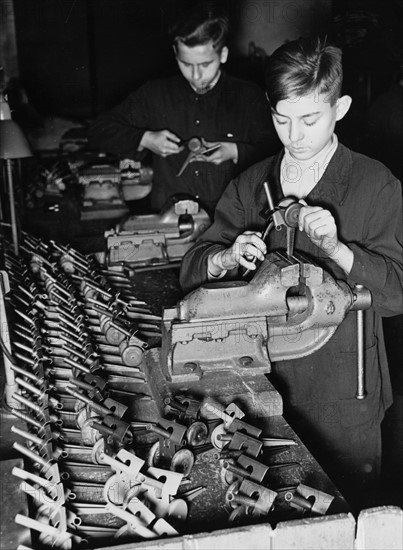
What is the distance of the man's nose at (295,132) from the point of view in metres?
1.99

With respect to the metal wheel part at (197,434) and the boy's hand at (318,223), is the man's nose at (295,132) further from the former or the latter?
the metal wheel part at (197,434)

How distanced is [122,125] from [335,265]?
186 centimetres

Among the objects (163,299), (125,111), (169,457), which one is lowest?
(163,299)

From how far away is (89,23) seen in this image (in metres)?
6.73

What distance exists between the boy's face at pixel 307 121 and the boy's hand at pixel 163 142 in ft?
4.52

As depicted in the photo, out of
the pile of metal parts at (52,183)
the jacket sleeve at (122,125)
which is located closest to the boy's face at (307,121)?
the jacket sleeve at (122,125)

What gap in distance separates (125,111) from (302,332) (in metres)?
2.09

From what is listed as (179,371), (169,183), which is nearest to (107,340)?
(179,371)

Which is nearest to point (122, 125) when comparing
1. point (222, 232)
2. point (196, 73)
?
point (196, 73)

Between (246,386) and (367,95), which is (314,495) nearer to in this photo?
(246,386)

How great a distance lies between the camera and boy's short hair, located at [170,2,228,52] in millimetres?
3180

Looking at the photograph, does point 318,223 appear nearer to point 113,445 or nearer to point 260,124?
point 113,445

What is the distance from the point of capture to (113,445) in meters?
1.56

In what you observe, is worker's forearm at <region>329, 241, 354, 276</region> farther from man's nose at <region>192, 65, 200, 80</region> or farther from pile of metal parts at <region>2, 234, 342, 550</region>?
man's nose at <region>192, 65, 200, 80</region>
